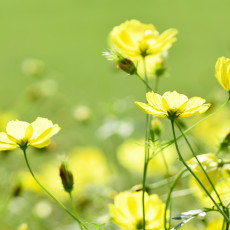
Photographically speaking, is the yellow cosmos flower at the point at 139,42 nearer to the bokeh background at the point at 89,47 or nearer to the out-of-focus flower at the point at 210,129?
the out-of-focus flower at the point at 210,129

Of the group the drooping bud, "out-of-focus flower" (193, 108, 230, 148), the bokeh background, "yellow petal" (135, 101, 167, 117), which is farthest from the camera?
the bokeh background

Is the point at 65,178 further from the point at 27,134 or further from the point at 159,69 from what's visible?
the point at 159,69

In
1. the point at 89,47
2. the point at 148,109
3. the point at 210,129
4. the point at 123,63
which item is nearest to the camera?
the point at 148,109

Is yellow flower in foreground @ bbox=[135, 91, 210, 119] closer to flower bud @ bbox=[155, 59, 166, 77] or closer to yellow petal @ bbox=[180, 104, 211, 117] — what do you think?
yellow petal @ bbox=[180, 104, 211, 117]

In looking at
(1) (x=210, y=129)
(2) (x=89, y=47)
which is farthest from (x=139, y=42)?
(2) (x=89, y=47)

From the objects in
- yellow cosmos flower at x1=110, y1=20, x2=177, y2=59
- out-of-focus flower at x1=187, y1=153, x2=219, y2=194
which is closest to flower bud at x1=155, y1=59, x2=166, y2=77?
yellow cosmos flower at x1=110, y1=20, x2=177, y2=59

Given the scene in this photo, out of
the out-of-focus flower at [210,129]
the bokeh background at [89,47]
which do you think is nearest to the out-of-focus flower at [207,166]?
the out-of-focus flower at [210,129]

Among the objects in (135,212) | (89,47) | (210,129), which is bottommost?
(89,47)
